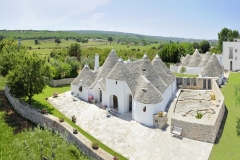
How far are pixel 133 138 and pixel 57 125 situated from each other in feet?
31.3

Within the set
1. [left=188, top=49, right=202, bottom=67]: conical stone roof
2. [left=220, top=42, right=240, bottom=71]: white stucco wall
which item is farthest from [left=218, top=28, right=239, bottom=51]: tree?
[left=188, top=49, right=202, bottom=67]: conical stone roof

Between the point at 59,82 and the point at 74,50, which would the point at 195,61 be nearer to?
the point at 59,82

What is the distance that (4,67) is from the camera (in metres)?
37.8

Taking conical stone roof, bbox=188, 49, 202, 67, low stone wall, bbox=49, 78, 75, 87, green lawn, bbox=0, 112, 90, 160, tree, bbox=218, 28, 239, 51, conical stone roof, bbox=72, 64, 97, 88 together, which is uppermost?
tree, bbox=218, 28, 239, 51

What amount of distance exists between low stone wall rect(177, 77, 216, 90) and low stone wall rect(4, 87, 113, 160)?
21256 mm

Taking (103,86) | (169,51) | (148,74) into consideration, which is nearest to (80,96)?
(103,86)

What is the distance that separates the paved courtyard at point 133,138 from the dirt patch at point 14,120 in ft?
15.7

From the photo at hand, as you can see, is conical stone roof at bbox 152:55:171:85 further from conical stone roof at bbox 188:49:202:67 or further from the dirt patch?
the dirt patch

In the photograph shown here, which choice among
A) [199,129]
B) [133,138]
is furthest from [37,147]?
[199,129]

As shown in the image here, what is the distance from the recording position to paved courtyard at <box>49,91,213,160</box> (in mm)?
19625

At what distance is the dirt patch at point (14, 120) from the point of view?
27.1 m

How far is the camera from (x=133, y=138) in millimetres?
22344

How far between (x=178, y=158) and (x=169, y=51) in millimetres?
49888

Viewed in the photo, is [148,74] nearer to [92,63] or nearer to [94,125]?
[94,125]
